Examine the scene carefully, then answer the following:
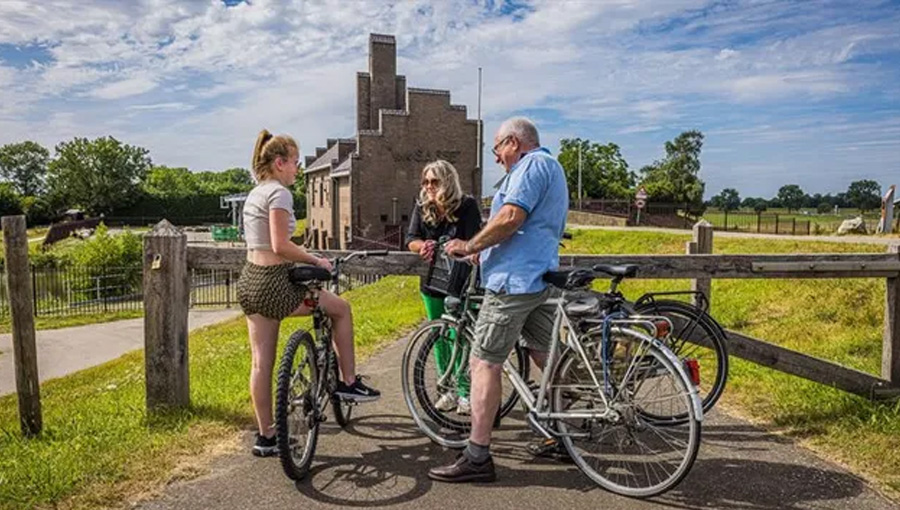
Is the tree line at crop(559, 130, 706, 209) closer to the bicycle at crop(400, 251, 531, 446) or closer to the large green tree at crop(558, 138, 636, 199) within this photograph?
the large green tree at crop(558, 138, 636, 199)

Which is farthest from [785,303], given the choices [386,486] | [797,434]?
[386,486]

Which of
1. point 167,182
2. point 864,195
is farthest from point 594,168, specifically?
point 167,182

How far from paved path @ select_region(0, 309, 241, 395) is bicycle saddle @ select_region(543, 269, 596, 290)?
13.9 m

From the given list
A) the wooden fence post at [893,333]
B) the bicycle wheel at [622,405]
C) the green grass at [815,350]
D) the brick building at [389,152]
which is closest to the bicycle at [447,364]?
the bicycle wheel at [622,405]

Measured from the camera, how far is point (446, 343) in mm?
4945

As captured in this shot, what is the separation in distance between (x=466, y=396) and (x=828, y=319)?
416 inches

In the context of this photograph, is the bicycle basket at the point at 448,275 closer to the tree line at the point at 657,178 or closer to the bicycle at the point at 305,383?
the bicycle at the point at 305,383

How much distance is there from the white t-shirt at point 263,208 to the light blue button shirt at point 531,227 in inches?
53.1

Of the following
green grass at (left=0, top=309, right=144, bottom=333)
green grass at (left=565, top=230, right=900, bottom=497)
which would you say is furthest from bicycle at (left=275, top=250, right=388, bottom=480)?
green grass at (left=0, top=309, right=144, bottom=333)

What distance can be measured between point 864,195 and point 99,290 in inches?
2295

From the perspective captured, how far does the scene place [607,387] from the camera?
13.3 ft

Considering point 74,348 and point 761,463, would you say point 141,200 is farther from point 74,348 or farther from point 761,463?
point 761,463

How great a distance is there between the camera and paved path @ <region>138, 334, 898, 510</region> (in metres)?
3.92

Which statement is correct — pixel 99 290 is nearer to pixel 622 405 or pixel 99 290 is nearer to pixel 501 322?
pixel 501 322
